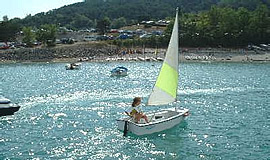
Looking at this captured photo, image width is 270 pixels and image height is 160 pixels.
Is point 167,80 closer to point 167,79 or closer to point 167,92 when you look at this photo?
point 167,79

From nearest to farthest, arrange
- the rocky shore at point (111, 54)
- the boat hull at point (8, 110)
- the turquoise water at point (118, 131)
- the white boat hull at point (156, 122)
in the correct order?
the turquoise water at point (118, 131) → the white boat hull at point (156, 122) → the boat hull at point (8, 110) → the rocky shore at point (111, 54)

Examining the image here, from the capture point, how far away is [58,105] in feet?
154

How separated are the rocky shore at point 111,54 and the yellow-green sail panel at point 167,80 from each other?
86.1 metres

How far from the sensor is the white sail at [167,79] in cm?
3422

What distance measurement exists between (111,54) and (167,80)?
3997 inches

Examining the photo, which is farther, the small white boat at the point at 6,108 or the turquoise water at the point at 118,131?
the small white boat at the point at 6,108

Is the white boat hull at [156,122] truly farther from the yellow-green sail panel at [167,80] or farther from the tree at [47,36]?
the tree at [47,36]

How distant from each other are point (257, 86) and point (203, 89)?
10.5 m

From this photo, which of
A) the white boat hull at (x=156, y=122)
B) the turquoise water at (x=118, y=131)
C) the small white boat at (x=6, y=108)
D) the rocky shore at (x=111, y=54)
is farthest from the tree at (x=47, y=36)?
the white boat hull at (x=156, y=122)

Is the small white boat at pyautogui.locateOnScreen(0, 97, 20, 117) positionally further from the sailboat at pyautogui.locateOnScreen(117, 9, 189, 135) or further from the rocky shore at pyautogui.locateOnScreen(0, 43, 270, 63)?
the rocky shore at pyautogui.locateOnScreen(0, 43, 270, 63)

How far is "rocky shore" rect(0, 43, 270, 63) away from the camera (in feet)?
405

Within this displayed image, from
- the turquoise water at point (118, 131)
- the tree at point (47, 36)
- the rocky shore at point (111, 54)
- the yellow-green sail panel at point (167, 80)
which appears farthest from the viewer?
the tree at point (47, 36)

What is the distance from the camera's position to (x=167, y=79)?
1371 inches

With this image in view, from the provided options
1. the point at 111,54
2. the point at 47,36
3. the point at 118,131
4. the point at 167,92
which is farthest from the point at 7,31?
the point at 118,131
